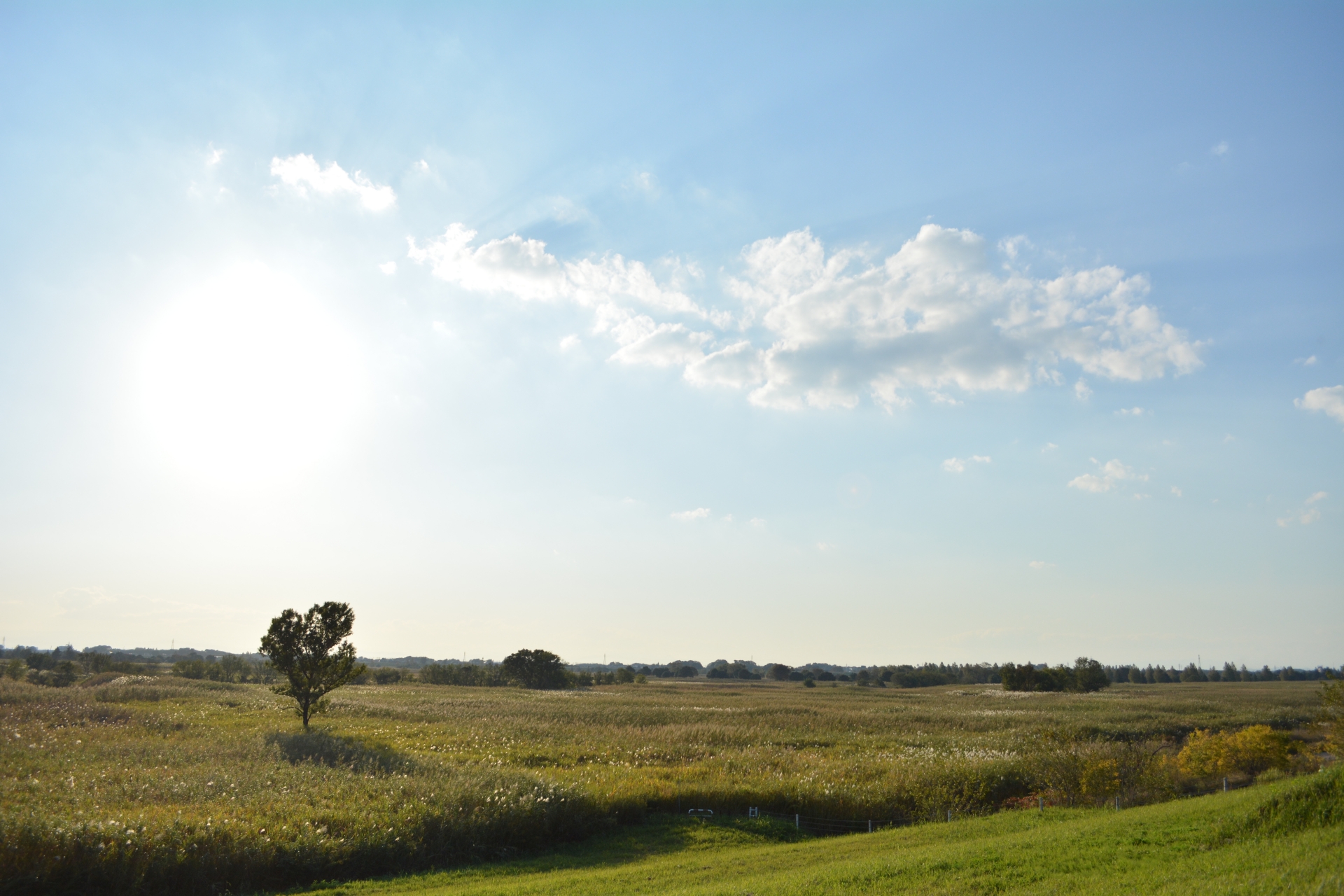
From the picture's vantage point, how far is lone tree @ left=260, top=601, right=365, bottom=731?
128ft

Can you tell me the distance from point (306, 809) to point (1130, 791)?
2631 centimetres

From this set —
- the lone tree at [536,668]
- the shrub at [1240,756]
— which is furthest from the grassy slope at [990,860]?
the lone tree at [536,668]

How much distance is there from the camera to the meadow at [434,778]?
14703 millimetres

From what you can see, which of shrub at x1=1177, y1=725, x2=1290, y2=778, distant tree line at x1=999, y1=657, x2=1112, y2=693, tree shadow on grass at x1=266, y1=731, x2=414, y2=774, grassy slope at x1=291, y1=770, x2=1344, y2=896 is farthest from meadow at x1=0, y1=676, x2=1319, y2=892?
distant tree line at x1=999, y1=657, x2=1112, y2=693

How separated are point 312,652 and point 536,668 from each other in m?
79.8

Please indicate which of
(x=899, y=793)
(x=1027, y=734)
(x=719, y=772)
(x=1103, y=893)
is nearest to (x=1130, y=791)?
→ (x=899, y=793)

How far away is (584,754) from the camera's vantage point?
32875 millimetres

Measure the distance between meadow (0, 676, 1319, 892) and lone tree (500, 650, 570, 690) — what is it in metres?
64.9

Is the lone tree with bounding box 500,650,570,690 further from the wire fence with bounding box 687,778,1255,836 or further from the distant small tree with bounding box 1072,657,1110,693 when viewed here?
the wire fence with bounding box 687,778,1255,836

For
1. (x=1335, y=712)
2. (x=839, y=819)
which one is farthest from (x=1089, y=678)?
(x=839, y=819)

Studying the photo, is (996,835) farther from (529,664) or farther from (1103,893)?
Answer: (529,664)

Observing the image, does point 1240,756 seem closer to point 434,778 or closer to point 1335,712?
point 1335,712

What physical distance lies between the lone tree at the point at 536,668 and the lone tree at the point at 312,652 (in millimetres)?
77419

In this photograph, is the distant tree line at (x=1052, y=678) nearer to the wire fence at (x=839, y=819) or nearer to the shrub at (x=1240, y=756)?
the shrub at (x=1240, y=756)
